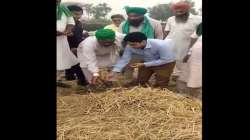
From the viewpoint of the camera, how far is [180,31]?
4449 millimetres

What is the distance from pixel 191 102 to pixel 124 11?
3.33 ft

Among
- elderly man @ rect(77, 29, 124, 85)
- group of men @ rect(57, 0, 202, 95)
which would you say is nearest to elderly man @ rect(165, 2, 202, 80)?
group of men @ rect(57, 0, 202, 95)

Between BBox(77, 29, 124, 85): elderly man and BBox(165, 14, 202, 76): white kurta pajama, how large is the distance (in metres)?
0.55

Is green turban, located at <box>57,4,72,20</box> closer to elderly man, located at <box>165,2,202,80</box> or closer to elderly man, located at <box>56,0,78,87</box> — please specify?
elderly man, located at <box>56,0,78,87</box>

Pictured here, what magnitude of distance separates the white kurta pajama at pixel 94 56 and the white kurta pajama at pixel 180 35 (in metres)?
0.57

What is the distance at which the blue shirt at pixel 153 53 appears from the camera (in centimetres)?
413

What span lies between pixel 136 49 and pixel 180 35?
589mm

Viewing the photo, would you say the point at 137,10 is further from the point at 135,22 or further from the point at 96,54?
the point at 96,54

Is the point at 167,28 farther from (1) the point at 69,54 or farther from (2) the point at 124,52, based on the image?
(1) the point at 69,54

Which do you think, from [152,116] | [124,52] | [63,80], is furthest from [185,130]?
[63,80]

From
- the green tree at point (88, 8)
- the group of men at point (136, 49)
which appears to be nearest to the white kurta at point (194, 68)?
the group of men at point (136, 49)

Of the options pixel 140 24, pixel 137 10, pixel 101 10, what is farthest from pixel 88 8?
pixel 140 24

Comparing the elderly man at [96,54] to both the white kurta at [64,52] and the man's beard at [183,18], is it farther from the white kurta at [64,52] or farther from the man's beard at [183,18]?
the man's beard at [183,18]
